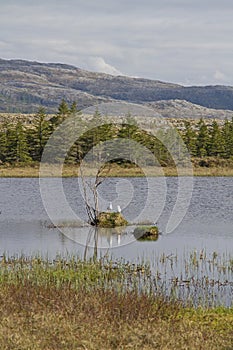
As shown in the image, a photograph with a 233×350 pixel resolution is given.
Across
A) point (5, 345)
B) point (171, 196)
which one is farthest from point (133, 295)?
point (171, 196)

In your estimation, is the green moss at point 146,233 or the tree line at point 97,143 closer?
the green moss at point 146,233

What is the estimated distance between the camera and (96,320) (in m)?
10.7

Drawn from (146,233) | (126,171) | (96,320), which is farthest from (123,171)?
(96,320)

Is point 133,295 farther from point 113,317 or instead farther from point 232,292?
point 232,292

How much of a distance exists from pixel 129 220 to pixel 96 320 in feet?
68.8

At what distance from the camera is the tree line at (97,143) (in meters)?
65.4

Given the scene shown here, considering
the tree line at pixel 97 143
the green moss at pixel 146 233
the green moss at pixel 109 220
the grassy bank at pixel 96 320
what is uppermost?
the tree line at pixel 97 143

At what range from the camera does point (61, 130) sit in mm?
64188

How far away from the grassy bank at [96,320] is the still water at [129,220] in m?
7.31

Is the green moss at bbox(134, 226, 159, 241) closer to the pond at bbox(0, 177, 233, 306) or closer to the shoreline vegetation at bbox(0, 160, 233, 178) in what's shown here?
the pond at bbox(0, 177, 233, 306)

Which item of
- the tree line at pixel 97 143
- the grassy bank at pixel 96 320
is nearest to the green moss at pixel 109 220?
the grassy bank at pixel 96 320

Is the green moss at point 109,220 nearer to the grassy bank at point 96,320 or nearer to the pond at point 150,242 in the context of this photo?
the pond at point 150,242

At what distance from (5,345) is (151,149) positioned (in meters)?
60.3

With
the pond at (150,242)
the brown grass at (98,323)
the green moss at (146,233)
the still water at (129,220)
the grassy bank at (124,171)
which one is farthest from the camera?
the grassy bank at (124,171)
